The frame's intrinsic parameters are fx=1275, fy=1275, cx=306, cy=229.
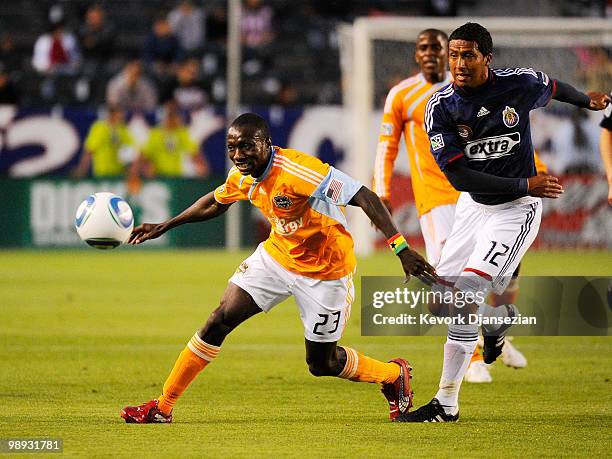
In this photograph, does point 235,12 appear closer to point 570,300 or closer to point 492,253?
point 570,300

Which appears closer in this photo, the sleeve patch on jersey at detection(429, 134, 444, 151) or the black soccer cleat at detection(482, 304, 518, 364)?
the sleeve patch on jersey at detection(429, 134, 444, 151)

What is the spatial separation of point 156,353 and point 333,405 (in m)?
3.03

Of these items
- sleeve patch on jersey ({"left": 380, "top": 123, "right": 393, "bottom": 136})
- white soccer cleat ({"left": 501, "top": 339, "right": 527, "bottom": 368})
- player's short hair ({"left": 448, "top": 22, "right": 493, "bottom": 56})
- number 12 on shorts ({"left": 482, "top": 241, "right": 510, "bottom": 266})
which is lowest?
white soccer cleat ({"left": 501, "top": 339, "right": 527, "bottom": 368})

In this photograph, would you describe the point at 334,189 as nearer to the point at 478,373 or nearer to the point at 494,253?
the point at 494,253

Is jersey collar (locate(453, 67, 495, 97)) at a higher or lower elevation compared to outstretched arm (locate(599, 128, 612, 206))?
higher

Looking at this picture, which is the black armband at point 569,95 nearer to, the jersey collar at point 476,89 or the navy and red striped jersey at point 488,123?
the navy and red striped jersey at point 488,123

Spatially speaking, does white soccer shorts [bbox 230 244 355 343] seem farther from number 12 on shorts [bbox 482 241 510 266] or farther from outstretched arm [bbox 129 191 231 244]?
number 12 on shorts [bbox 482 241 510 266]

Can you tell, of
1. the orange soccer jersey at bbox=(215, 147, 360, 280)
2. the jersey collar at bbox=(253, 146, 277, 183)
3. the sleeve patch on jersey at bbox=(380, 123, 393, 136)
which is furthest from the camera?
the sleeve patch on jersey at bbox=(380, 123, 393, 136)

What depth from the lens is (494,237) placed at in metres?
7.59

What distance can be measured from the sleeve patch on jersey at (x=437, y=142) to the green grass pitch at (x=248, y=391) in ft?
5.31

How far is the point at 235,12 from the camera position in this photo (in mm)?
22891

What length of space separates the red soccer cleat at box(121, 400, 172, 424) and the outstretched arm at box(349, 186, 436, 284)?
167 centimetres

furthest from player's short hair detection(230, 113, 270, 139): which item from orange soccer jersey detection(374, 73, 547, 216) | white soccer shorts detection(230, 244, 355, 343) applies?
orange soccer jersey detection(374, 73, 547, 216)

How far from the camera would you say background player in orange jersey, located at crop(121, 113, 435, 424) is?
7.21 metres
